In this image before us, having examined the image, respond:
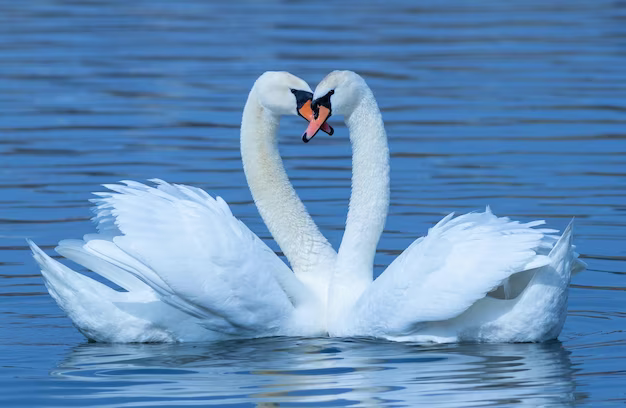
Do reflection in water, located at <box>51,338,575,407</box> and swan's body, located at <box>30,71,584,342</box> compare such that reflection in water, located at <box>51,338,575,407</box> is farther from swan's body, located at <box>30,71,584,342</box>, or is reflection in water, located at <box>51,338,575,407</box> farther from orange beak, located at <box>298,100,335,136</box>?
orange beak, located at <box>298,100,335,136</box>

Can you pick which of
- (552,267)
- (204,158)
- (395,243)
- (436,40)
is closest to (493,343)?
(552,267)

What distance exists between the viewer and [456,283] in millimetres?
7719

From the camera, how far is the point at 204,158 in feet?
45.6

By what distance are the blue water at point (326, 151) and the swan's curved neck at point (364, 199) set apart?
47 cm

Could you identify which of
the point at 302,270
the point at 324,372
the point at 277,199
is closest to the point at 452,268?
the point at 324,372

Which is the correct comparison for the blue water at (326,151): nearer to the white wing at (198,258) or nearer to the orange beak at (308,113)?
the white wing at (198,258)

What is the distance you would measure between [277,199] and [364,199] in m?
0.59

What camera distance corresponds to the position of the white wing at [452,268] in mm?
7621

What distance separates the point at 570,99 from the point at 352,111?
8.10 metres

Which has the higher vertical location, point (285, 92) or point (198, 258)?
point (285, 92)

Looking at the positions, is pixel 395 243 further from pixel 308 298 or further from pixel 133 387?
pixel 133 387

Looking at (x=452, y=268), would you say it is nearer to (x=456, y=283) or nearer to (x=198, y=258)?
(x=456, y=283)

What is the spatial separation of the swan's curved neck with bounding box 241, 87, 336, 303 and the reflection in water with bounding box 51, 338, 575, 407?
0.75 metres

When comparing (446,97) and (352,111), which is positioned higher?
(446,97)
